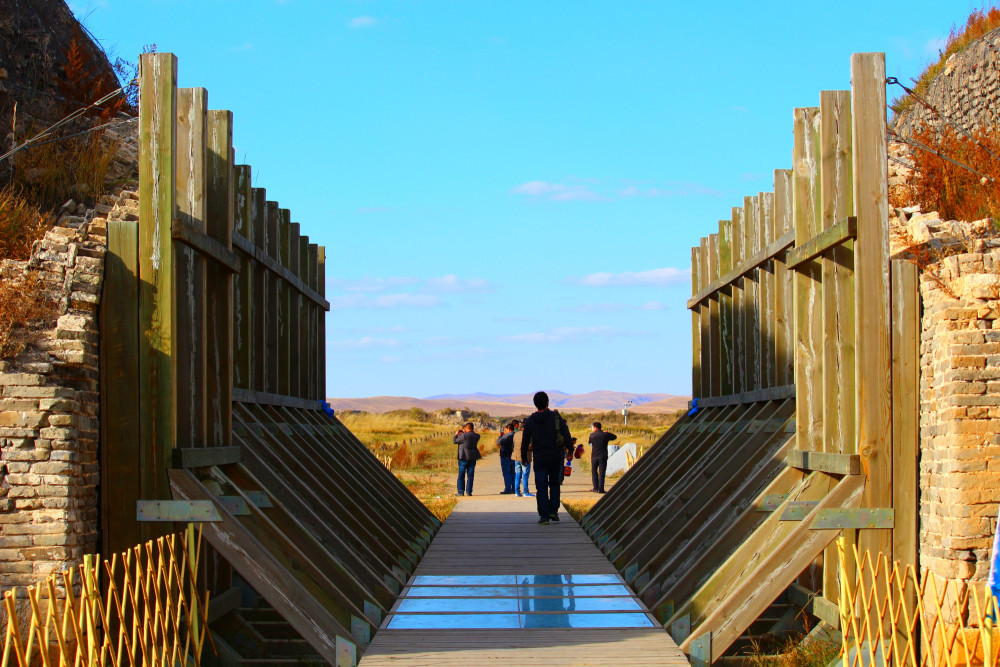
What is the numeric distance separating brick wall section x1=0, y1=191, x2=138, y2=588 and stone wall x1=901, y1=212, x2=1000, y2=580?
5.29m

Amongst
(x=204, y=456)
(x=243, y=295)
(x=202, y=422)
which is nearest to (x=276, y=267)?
(x=243, y=295)

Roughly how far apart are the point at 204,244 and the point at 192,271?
219mm

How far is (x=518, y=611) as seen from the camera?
303 inches

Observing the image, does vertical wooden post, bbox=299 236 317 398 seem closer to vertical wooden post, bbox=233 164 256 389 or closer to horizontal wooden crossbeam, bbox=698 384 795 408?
vertical wooden post, bbox=233 164 256 389

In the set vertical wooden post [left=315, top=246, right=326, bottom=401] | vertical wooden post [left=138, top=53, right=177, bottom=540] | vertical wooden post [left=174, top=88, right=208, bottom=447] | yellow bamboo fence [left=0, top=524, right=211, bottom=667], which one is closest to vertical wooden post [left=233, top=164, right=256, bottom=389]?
vertical wooden post [left=174, top=88, right=208, bottom=447]

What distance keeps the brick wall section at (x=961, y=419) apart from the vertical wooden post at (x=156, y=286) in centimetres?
485

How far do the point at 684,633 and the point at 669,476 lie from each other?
175 inches

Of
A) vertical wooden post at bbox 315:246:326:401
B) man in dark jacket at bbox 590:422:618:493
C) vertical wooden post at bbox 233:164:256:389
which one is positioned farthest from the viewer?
man in dark jacket at bbox 590:422:618:493

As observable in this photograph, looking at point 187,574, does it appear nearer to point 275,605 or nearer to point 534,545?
point 275,605

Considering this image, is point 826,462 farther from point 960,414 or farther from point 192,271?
point 192,271

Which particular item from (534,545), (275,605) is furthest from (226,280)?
(534,545)

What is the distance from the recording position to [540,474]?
1247 centimetres

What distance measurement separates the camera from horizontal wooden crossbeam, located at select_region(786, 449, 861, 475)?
6383 millimetres

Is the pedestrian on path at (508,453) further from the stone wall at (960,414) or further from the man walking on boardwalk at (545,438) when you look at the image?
the stone wall at (960,414)
